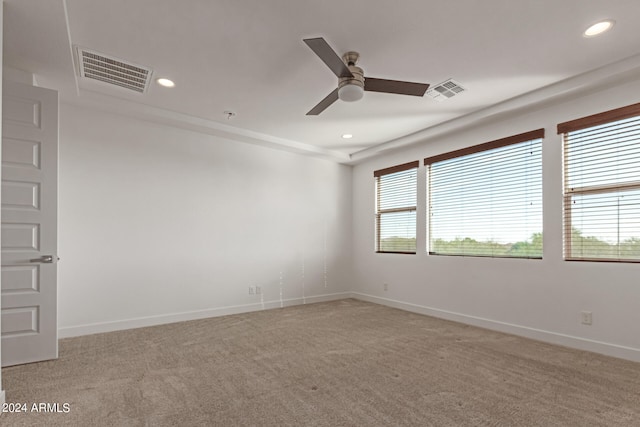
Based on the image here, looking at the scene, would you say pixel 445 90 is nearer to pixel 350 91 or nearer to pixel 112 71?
pixel 350 91

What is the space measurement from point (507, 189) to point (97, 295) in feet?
15.9

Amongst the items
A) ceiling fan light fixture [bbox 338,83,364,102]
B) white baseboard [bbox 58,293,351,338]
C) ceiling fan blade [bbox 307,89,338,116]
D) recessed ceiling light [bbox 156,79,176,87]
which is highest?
recessed ceiling light [bbox 156,79,176,87]

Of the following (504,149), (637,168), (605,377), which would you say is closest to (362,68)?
(504,149)

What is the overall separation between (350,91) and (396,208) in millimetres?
3122

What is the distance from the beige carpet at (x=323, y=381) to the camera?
2121mm

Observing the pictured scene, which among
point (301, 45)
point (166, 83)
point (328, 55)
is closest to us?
point (328, 55)

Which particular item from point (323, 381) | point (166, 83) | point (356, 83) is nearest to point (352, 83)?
point (356, 83)

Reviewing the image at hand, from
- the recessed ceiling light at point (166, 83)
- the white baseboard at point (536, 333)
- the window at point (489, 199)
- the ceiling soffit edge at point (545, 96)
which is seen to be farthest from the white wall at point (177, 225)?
the ceiling soffit edge at point (545, 96)

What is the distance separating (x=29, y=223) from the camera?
9.67 feet

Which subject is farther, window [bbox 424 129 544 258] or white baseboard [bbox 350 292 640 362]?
window [bbox 424 129 544 258]

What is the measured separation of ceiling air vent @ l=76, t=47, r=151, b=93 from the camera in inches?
118

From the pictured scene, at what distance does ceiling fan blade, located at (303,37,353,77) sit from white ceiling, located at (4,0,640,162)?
0.22m

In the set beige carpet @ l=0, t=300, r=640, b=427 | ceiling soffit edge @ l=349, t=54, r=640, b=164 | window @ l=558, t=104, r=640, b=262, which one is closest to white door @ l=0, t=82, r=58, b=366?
beige carpet @ l=0, t=300, r=640, b=427

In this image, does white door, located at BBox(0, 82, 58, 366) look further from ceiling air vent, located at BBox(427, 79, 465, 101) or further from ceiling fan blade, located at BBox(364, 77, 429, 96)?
ceiling air vent, located at BBox(427, 79, 465, 101)
